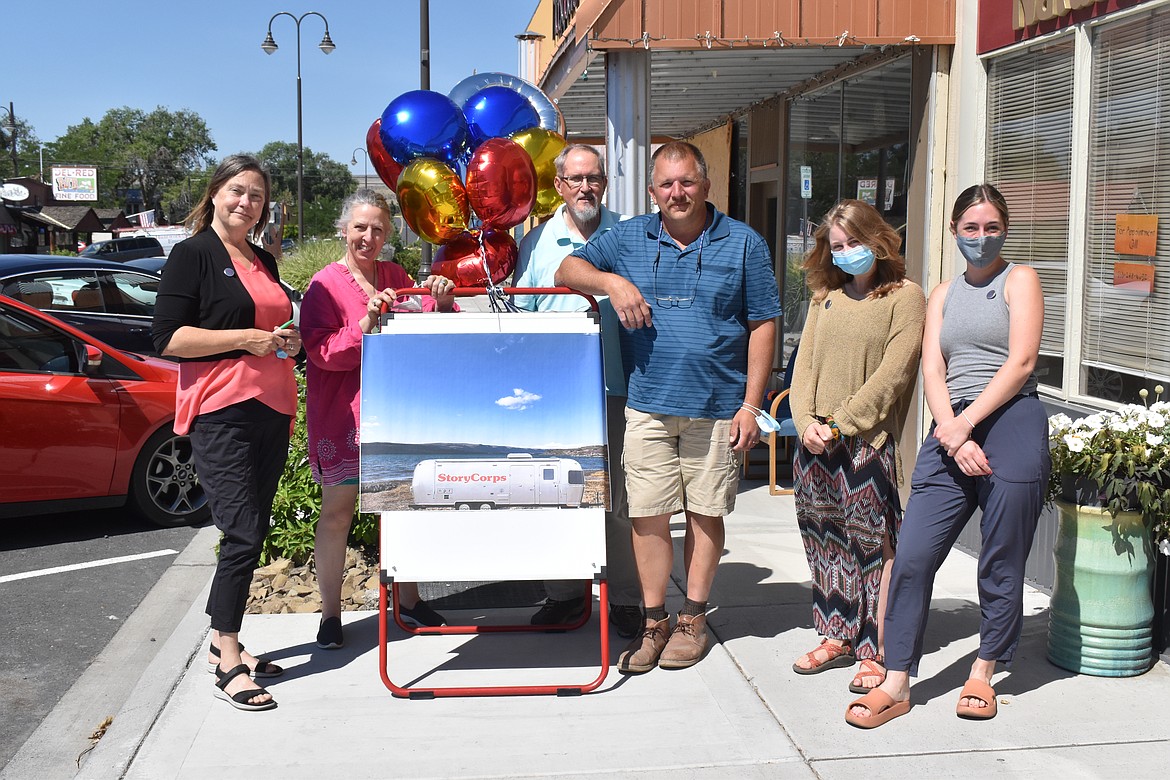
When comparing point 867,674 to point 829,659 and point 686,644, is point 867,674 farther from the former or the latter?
point 686,644

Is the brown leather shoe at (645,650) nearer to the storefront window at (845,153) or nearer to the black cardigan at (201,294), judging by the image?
the black cardigan at (201,294)

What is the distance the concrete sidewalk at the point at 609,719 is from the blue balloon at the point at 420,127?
2117mm

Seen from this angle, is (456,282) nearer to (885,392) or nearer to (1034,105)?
(885,392)

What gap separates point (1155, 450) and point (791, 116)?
597cm

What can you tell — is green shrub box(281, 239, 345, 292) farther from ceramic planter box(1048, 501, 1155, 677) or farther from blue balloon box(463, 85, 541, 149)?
ceramic planter box(1048, 501, 1155, 677)

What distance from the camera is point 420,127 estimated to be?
5008 mm

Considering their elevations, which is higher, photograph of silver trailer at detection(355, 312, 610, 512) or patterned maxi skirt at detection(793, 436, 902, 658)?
photograph of silver trailer at detection(355, 312, 610, 512)

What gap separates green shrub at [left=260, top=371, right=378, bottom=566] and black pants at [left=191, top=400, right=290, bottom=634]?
5.23ft

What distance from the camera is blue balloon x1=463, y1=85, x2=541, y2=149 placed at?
5.31 m

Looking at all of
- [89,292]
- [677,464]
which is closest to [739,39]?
[677,464]

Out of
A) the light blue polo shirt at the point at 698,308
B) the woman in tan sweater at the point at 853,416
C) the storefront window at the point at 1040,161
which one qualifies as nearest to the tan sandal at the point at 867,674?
the woman in tan sweater at the point at 853,416

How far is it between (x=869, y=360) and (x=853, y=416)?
0.22 m

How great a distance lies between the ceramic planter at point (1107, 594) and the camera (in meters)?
4.26

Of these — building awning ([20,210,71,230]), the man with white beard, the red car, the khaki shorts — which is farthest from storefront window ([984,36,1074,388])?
building awning ([20,210,71,230])
